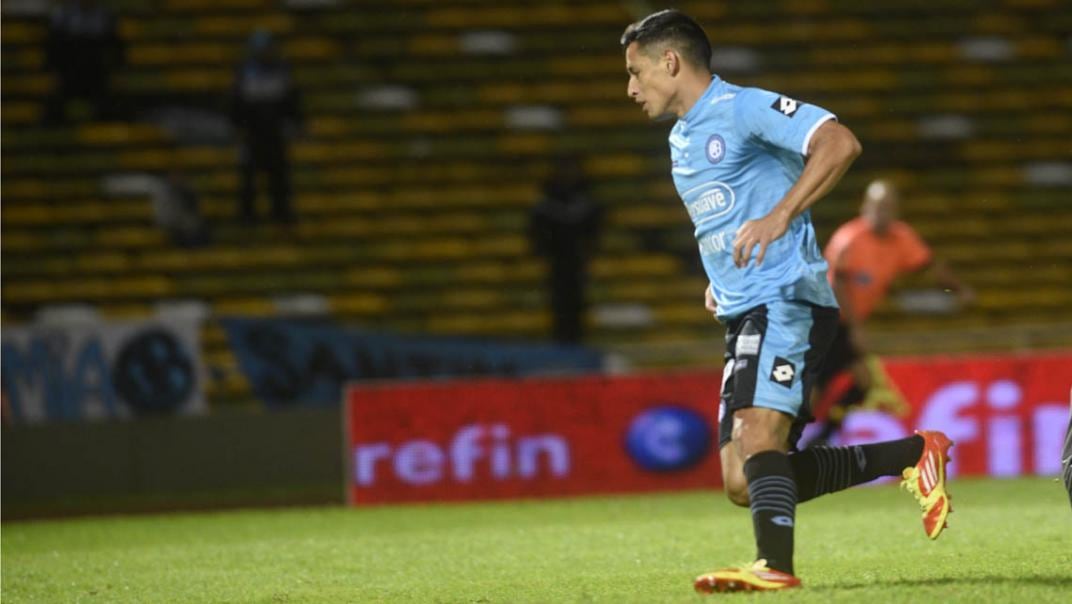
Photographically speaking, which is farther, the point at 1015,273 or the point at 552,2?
the point at 552,2

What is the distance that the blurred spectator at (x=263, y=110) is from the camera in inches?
595

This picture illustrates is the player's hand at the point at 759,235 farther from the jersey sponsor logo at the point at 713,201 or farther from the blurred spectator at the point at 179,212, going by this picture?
the blurred spectator at the point at 179,212

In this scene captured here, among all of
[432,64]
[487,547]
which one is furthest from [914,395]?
[432,64]

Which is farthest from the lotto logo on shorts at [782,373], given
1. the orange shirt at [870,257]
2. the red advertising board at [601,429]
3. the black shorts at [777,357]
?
the red advertising board at [601,429]

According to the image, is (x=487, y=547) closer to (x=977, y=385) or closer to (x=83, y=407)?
(x=977, y=385)

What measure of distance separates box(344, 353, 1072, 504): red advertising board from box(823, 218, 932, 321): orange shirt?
73cm

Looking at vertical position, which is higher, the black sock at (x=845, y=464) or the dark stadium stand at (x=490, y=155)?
the dark stadium stand at (x=490, y=155)

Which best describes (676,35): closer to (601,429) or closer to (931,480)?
(931,480)

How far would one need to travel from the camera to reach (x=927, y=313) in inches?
631

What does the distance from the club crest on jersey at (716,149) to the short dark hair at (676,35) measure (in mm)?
232

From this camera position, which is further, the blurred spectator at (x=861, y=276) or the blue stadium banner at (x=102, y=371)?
the blue stadium banner at (x=102, y=371)

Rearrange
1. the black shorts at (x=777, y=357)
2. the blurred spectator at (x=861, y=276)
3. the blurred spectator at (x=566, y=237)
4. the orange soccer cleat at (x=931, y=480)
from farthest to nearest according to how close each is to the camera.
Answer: the blurred spectator at (x=566, y=237), the blurred spectator at (x=861, y=276), the orange soccer cleat at (x=931, y=480), the black shorts at (x=777, y=357)

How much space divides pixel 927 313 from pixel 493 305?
4.01 meters

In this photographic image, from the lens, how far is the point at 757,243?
4.93 metres
